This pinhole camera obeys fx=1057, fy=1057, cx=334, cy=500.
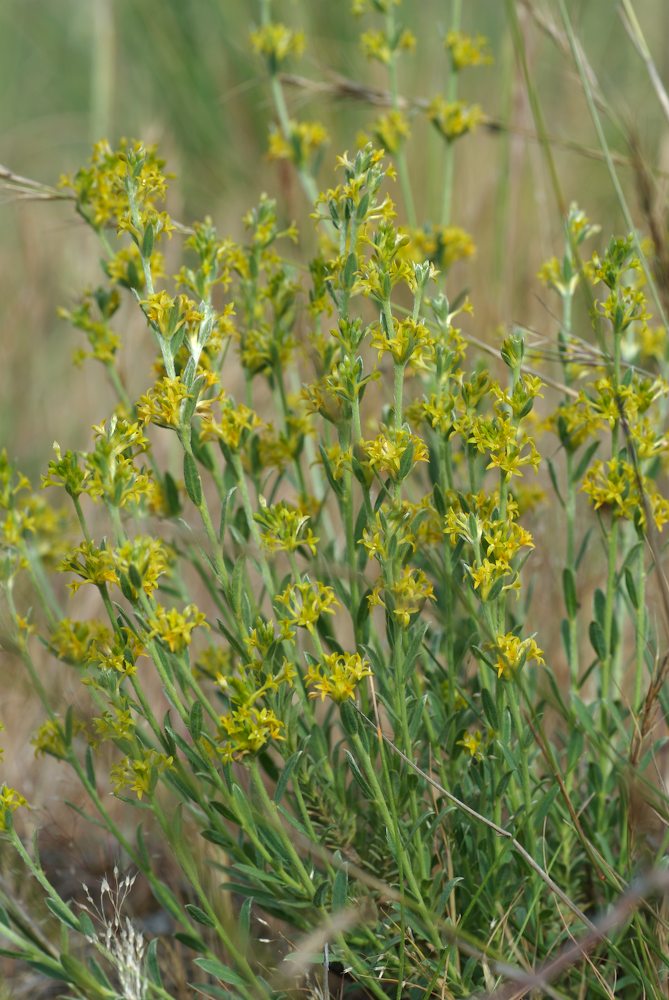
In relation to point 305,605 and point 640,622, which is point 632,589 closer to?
point 640,622

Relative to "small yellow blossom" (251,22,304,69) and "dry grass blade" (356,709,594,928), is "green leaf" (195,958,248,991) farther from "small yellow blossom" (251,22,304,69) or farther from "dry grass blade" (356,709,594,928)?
"small yellow blossom" (251,22,304,69)

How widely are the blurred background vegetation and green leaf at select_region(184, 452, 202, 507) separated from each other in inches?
52.5

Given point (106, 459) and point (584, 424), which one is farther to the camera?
point (584, 424)

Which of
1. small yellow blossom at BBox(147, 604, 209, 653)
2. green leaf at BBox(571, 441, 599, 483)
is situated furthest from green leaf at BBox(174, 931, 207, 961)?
green leaf at BBox(571, 441, 599, 483)

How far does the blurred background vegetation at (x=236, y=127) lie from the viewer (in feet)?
10.6

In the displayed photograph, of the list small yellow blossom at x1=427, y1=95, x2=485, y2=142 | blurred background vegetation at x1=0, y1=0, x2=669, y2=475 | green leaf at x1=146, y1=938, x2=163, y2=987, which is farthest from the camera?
blurred background vegetation at x1=0, y1=0, x2=669, y2=475

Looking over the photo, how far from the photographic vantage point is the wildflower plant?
4.63 feet

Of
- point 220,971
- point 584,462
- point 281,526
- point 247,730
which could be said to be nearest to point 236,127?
point 584,462

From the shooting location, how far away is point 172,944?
1997mm

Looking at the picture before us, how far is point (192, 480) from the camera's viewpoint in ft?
4.60

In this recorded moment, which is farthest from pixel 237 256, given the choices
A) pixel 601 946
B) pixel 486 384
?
pixel 601 946

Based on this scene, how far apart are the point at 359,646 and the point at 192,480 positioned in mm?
332

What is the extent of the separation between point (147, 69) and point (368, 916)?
4.98 m

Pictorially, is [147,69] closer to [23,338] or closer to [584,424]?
[23,338]
